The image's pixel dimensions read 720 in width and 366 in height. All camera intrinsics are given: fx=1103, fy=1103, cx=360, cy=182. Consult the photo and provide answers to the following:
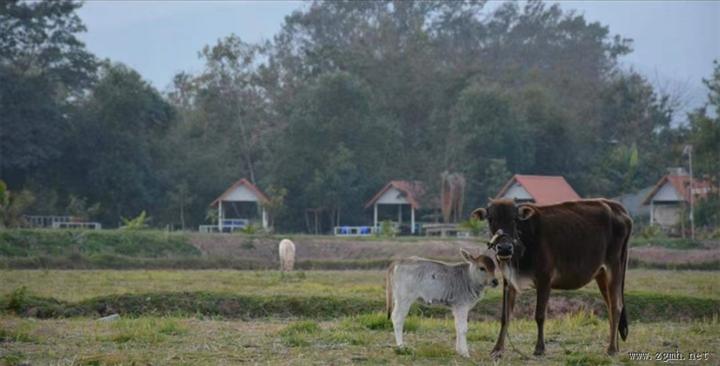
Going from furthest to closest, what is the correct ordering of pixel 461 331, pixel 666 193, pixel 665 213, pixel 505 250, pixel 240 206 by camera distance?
pixel 240 206, pixel 665 213, pixel 666 193, pixel 461 331, pixel 505 250

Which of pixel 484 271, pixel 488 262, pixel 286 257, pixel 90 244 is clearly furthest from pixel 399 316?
pixel 90 244

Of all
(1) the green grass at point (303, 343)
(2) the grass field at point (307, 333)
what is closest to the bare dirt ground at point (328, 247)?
(2) the grass field at point (307, 333)

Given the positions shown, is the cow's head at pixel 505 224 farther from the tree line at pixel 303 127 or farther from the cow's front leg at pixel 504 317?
the tree line at pixel 303 127

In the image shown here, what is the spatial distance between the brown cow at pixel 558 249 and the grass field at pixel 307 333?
2.00 ft

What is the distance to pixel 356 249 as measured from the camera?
48312 mm

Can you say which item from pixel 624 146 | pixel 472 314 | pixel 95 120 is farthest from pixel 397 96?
pixel 472 314

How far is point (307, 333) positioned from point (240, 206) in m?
59.9

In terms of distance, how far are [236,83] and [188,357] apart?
71.3m

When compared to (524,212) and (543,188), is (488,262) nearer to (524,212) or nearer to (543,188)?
(524,212)

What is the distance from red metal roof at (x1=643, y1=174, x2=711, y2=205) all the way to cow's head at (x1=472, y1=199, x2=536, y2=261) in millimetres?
53606

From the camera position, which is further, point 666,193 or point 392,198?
point 392,198

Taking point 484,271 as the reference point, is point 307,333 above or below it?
below

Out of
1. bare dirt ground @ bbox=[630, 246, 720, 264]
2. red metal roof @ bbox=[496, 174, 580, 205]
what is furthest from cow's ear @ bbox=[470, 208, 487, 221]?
red metal roof @ bbox=[496, 174, 580, 205]

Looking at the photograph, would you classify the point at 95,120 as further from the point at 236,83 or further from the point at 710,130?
the point at 710,130
